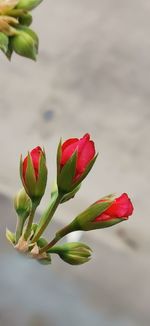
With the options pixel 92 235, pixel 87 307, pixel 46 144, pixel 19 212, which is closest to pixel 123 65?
pixel 46 144

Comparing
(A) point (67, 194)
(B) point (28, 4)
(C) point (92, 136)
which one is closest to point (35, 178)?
(A) point (67, 194)

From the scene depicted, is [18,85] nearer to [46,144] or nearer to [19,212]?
[46,144]

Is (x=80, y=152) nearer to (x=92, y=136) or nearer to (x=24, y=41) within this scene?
(x=24, y=41)

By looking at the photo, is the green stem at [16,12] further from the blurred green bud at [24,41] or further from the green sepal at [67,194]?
the green sepal at [67,194]

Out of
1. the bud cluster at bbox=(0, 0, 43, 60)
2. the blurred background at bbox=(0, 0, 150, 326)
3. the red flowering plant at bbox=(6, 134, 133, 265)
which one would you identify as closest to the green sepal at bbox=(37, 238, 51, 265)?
the red flowering plant at bbox=(6, 134, 133, 265)

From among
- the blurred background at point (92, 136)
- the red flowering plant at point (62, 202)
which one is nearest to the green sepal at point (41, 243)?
the red flowering plant at point (62, 202)
